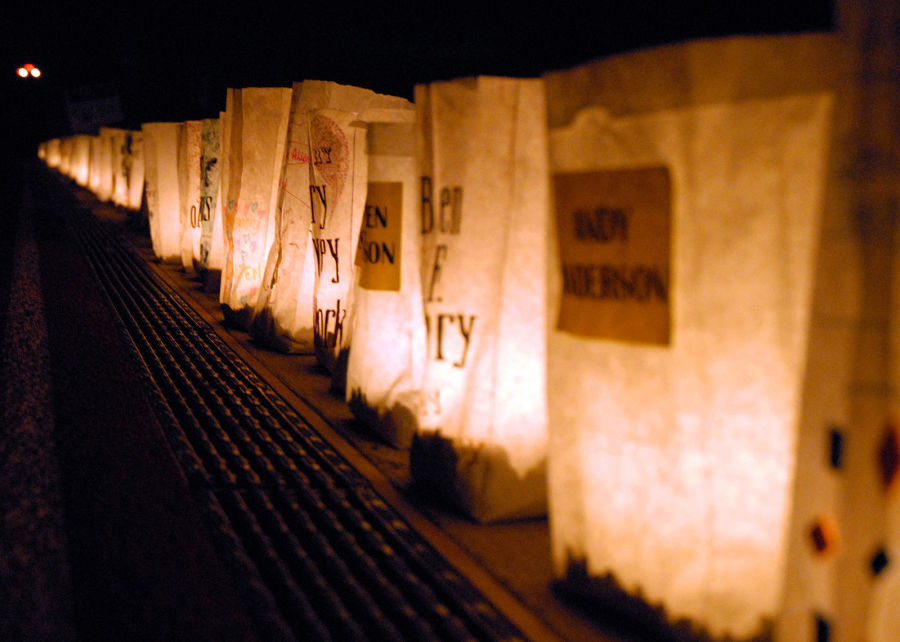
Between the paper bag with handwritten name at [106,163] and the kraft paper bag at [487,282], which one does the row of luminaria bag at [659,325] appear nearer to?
the kraft paper bag at [487,282]

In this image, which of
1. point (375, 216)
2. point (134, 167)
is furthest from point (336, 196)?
point (134, 167)

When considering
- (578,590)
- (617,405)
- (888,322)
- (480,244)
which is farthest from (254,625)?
(888,322)

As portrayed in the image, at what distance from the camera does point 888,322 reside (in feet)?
4.51

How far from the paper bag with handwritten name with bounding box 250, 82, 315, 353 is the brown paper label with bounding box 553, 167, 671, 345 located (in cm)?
294

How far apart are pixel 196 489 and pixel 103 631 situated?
94 cm

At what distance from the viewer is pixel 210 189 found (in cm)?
641

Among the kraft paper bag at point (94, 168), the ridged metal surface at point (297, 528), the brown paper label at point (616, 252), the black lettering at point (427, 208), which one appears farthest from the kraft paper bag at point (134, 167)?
the brown paper label at point (616, 252)

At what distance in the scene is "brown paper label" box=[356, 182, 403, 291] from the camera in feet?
10.6

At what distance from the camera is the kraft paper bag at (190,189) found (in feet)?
22.8

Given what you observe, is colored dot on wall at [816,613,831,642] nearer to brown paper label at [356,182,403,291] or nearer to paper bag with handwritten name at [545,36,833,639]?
paper bag with handwritten name at [545,36,833,639]

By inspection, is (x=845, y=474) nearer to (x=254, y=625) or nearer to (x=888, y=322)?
(x=888, y=322)

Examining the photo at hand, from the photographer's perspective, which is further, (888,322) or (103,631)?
(103,631)

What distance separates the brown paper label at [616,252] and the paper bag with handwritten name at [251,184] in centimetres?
347

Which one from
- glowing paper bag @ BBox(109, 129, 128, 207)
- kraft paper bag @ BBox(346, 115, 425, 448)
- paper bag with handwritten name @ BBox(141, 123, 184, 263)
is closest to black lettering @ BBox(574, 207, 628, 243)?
kraft paper bag @ BBox(346, 115, 425, 448)
